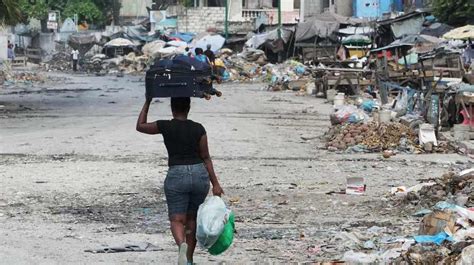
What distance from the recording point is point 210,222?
245 inches

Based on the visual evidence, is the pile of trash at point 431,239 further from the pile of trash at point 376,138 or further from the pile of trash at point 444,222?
the pile of trash at point 376,138

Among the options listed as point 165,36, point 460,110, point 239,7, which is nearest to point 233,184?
point 460,110

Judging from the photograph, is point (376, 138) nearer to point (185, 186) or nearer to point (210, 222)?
point (185, 186)

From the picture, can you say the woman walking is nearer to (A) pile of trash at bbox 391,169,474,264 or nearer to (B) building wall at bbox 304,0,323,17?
(A) pile of trash at bbox 391,169,474,264

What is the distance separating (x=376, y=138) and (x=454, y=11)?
2341 centimetres

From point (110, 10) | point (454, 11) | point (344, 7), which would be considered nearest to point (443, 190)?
point (454, 11)

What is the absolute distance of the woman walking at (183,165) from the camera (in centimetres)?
643

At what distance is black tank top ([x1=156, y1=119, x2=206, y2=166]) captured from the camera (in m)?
6.42

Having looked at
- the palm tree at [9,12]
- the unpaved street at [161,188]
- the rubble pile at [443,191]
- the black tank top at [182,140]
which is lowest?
the unpaved street at [161,188]

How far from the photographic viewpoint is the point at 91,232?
27.9 ft

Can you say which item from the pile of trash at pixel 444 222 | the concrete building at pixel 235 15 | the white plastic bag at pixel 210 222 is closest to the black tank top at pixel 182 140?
the white plastic bag at pixel 210 222

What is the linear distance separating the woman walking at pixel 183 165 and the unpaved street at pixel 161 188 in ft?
2.95

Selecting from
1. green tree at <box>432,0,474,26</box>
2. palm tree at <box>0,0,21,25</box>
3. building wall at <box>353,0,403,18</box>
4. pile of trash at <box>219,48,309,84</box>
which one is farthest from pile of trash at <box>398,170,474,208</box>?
building wall at <box>353,0,403,18</box>

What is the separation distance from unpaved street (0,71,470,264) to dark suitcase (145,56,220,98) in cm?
164
